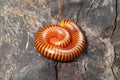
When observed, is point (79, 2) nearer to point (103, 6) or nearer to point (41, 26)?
point (103, 6)

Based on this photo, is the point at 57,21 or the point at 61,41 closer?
the point at 61,41

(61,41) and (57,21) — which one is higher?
(57,21)

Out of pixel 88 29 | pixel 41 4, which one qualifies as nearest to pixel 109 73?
pixel 88 29

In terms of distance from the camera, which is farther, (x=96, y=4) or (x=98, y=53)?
(x=96, y=4)
